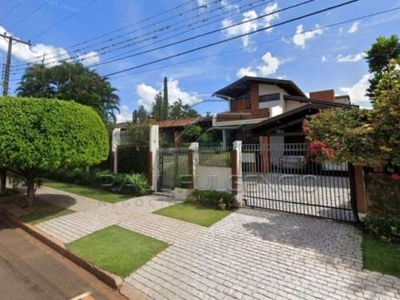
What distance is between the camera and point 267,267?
468 centimetres

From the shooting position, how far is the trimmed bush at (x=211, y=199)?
8.34m

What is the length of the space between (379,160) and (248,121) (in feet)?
43.9

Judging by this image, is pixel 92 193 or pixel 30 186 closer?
pixel 30 186

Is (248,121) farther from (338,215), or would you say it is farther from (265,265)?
(265,265)

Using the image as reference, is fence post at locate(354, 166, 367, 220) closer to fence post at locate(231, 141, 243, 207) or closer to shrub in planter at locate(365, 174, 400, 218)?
shrub in planter at locate(365, 174, 400, 218)

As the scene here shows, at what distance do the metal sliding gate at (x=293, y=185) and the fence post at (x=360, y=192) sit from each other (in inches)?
9.5

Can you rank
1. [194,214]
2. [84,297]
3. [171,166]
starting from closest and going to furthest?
[84,297] → [194,214] → [171,166]

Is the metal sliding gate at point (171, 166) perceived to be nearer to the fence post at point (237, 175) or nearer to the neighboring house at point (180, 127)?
the fence post at point (237, 175)

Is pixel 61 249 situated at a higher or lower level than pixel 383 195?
lower

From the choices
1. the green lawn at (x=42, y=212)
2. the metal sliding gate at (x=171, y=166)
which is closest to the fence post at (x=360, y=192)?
the metal sliding gate at (x=171, y=166)

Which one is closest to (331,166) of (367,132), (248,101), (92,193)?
(367,132)

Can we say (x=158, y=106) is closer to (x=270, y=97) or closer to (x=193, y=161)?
(x=270, y=97)

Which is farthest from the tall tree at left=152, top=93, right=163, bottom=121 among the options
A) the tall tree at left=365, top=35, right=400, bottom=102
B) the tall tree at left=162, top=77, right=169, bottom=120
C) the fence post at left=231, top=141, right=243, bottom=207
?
the fence post at left=231, top=141, right=243, bottom=207

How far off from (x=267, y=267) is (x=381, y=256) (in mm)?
2191
